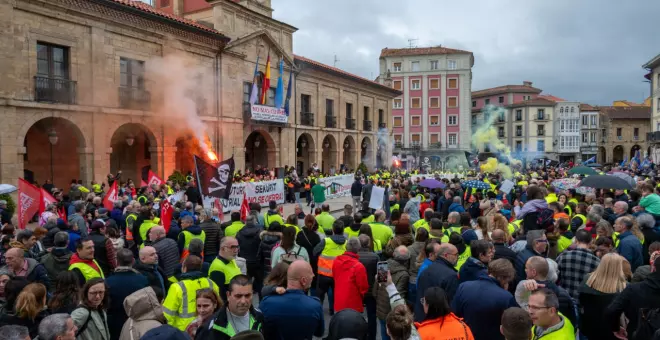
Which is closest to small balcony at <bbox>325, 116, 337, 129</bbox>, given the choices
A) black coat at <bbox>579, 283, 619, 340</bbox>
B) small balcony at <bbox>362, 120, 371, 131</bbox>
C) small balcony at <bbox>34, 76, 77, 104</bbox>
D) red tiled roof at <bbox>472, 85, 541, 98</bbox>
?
small balcony at <bbox>362, 120, 371, 131</bbox>

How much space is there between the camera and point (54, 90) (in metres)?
17.4

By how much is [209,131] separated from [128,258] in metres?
19.6

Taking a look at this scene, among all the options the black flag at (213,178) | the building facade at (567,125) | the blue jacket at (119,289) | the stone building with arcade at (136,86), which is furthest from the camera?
the building facade at (567,125)

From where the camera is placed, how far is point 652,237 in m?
7.02

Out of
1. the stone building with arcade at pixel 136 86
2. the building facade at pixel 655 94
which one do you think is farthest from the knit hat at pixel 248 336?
the building facade at pixel 655 94

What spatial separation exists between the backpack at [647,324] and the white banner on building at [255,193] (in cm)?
1306

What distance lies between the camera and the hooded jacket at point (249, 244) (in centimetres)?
760

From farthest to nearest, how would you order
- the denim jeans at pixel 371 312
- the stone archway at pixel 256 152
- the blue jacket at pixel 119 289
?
the stone archway at pixel 256 152 → the denim jeans at pixel 371 312 → the blue jacket at pixel 119 289

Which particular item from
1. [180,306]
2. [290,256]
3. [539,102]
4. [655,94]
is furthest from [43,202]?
[539,102]

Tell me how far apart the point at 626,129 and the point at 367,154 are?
1895 inches

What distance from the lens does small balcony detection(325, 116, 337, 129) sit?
33.2m

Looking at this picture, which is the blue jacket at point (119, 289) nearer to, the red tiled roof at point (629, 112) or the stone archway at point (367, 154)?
the stone archway at point (367, 154)

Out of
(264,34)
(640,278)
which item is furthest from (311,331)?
(264,34)

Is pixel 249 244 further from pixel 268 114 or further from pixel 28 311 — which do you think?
pixel 268 114
